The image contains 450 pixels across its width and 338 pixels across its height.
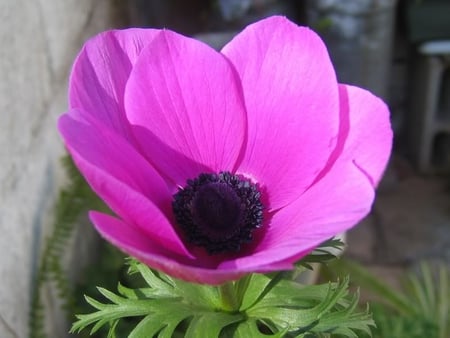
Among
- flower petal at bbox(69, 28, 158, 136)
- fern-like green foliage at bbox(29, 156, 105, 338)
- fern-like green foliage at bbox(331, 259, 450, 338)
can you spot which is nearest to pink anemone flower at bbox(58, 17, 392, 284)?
flower petal at bbox(69, 28, 158, 136)

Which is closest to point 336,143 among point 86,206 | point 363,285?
point 86,206

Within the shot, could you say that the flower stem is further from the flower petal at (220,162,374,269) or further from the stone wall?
the stone wall

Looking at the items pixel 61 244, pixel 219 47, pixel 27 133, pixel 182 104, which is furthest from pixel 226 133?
pixel 219 47

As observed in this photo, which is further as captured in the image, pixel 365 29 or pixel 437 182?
pixel 437 182

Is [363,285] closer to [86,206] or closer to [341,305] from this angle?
[86,206]

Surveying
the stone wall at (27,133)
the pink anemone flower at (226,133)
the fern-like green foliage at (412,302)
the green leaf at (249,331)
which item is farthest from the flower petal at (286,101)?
the fern-like green foliage at (412,302)

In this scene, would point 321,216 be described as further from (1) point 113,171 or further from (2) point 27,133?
(2) point 27,133

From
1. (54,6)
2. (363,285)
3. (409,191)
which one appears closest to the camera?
(54,6)
